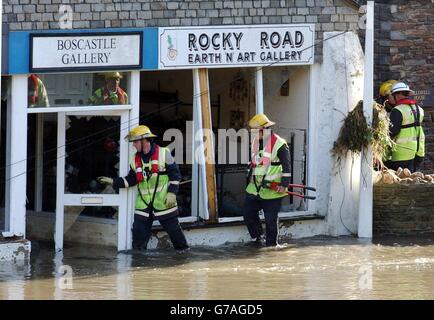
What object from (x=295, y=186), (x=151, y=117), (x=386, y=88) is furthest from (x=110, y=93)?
(x=386, y=88)

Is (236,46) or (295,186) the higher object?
(236,46)

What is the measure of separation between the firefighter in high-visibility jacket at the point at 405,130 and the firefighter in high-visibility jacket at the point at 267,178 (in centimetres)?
249

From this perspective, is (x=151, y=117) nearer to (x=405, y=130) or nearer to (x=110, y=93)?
(x=110, y=93)

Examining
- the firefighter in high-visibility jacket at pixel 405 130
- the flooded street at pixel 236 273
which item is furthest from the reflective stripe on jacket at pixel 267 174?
the firefighter in high-visibility jacket at pixel 405 130

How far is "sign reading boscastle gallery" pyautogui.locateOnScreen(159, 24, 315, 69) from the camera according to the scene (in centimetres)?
1434

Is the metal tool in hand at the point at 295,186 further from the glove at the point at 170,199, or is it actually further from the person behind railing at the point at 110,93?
the person behind railing at the point at 110,93

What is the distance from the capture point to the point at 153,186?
45.9ft

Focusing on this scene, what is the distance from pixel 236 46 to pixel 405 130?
3109 mm

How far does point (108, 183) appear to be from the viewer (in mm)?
14414

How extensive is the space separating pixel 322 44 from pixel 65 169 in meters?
3.89

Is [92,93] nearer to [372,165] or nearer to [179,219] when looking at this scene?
[179,219]

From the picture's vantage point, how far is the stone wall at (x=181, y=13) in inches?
534

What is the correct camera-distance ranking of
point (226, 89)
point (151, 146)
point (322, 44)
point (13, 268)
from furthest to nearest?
point (226, 89), point (322, 44), point (151, 146), point (13, 268)

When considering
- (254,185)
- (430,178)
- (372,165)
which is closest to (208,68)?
(254,185)
